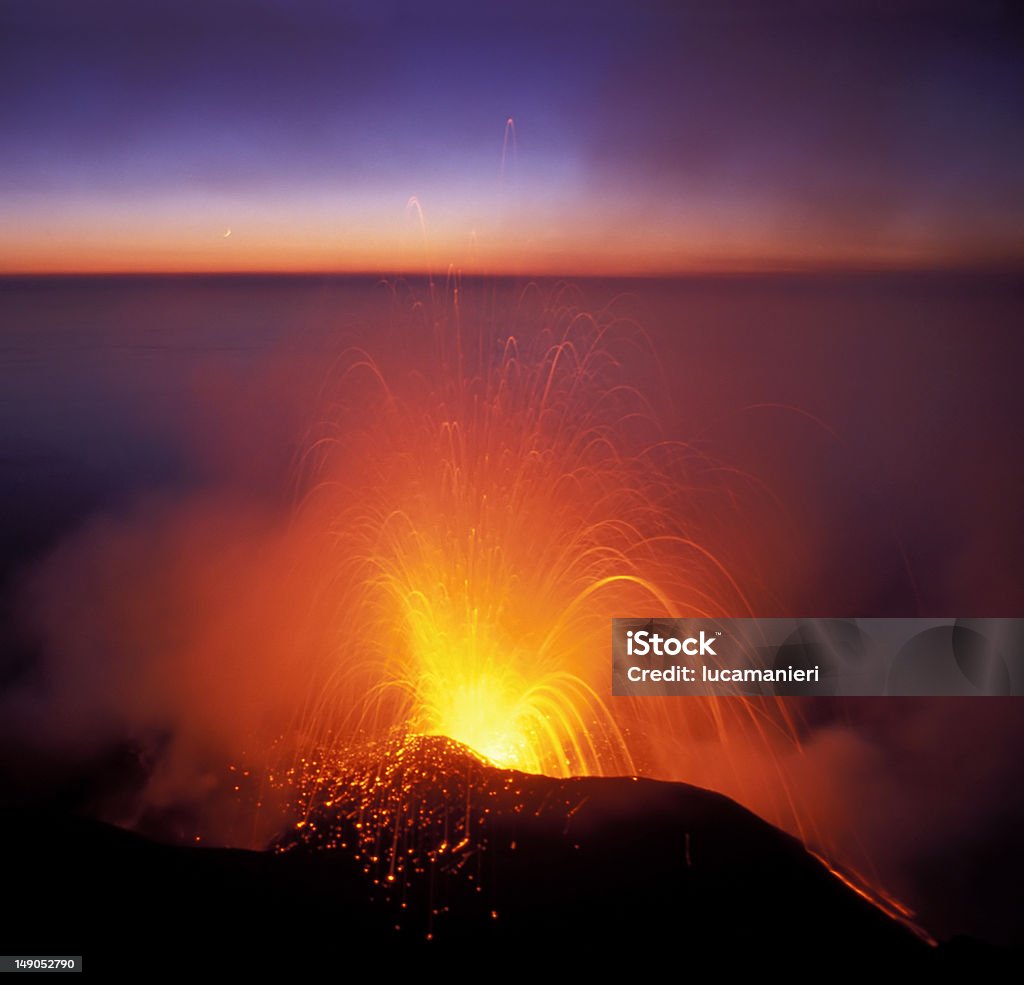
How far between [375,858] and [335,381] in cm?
2041

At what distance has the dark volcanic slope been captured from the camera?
331cm

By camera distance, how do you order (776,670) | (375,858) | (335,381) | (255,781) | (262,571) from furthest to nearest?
(335,381), (262,571), (255,781), (776,670), (375,858)

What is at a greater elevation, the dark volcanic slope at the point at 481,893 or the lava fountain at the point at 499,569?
the lava fountain at the point at 499,569

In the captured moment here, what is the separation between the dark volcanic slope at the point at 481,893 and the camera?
3309 mm

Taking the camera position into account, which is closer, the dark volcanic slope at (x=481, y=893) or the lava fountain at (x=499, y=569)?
the dark volcanic slope at (x=481, y=893)

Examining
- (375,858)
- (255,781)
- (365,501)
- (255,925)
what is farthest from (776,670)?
(365,501)

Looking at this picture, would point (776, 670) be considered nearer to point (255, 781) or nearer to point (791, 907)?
point (791, 907)

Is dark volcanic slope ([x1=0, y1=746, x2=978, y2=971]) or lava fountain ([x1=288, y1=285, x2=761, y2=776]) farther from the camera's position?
lava fountain ([x1=288, y1=285, x2=761, y2=776])

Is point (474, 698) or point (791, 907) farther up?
point (474, 698)

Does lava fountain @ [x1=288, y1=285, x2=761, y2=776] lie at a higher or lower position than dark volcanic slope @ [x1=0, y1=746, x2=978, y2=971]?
higher

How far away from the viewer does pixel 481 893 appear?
3.59m

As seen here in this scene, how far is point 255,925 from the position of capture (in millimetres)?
3369

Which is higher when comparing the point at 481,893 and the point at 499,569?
the point at 499,569

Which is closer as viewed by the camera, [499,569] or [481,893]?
[481,893]
